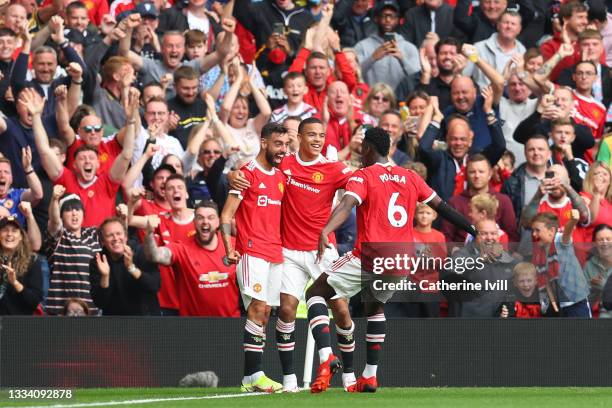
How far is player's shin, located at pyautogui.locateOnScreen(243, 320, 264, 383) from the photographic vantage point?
39.1 ft

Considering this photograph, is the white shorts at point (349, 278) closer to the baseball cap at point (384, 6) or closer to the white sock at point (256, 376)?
the white sock at point (256, 376)

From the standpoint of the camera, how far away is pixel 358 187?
11.6 metres

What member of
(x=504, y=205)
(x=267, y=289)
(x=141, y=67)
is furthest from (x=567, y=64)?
(x=267, y=289)

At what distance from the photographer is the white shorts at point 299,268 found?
478 inches

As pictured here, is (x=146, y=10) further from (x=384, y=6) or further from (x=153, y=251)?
(x=153, y=251)

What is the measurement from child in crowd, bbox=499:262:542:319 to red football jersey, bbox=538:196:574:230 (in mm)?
1361

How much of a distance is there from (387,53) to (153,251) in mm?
5897

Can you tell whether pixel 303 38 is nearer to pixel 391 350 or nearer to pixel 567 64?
pixel 567 64

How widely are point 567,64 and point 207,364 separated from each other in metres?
7.76

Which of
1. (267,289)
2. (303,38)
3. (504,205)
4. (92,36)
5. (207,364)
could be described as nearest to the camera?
(267,289)

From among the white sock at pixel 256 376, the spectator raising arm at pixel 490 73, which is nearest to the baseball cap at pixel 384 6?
the spectator raising arm at pixel 490 73

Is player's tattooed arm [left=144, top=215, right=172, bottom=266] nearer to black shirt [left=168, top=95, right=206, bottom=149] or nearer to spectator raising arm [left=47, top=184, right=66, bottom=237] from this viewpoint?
spectator raising arm [left=47, top=184, right=66, bottom=237]

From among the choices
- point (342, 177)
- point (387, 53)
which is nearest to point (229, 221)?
point (342, 177)

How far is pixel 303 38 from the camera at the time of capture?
18562mm
